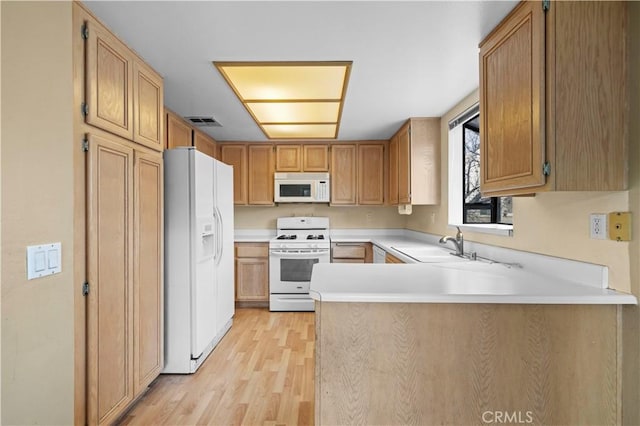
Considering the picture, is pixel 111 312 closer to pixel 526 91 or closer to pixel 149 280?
pixel 149 280

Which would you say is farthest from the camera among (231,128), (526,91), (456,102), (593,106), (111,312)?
(231,128)

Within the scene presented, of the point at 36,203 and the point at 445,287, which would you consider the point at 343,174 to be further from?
→ the point at 36,203

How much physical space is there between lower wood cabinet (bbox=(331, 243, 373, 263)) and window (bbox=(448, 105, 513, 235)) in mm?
1414

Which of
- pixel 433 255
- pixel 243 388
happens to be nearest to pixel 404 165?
pixel 433 255

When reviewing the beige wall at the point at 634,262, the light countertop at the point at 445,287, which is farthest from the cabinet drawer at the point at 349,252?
the beige wall at the point at 634,262

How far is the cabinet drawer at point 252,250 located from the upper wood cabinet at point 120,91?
2.08 meters

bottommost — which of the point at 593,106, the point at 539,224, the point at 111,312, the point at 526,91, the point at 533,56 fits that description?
the point at 111,312

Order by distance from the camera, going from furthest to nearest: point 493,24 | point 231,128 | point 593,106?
1. point 231,128
2. point 493,24
3. point 593,106

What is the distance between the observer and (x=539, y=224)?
1.78 metres

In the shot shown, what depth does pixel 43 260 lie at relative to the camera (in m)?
1.29

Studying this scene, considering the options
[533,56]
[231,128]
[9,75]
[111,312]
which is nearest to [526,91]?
[533,56]

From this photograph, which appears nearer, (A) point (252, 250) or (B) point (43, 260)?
(B) point (43, 260)

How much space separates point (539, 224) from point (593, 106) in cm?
69

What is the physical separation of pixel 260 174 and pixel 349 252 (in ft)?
5.15
